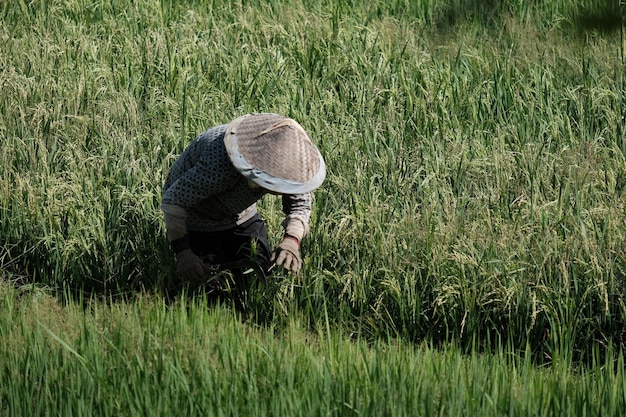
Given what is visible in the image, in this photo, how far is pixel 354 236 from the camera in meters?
4.33

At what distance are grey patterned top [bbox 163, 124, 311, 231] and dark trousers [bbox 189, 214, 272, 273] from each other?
35mm

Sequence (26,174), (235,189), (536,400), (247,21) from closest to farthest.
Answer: (536,400), (235,189), (26,174), (247,21)

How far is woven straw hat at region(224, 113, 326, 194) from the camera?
3596 millimetres

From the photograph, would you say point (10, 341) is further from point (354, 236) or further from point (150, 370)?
point (354, 236)

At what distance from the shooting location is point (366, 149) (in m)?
4.97

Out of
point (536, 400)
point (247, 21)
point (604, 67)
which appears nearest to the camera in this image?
point (536, 400)

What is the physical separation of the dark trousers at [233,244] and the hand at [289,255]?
0.27 metres

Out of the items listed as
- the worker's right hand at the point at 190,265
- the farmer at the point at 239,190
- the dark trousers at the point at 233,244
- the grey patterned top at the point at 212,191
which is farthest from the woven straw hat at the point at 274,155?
the dark trousers at the point at 233,244

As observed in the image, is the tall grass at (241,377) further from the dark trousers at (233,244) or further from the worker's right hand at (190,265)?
the dark trousers at (233,244)

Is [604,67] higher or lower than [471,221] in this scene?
higher

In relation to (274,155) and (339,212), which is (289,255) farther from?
(339,212)

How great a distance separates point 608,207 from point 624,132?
678mm

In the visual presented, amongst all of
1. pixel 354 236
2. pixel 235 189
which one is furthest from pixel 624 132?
pixel 235 189

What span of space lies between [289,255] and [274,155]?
453mm
